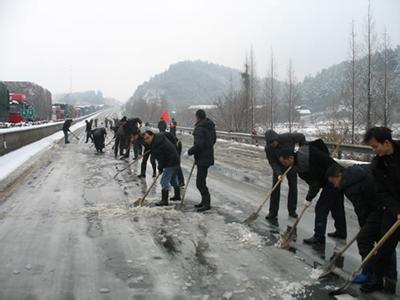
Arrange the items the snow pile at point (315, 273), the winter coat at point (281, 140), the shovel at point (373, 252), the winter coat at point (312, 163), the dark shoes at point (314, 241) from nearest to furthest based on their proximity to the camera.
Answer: the shovel at point (373, 252)
the snow pile at point (315, 273)
the winter coat at point (312, 163)
the dark shoes at point (314, 241)
the winter coat at point (281, 140)

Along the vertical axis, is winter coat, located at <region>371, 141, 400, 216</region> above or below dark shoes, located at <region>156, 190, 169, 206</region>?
above

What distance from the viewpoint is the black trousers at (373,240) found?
4613mm

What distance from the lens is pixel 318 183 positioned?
6.24m

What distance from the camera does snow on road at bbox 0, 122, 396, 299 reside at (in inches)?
180

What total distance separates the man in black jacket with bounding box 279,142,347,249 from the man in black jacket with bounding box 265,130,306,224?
95 cm

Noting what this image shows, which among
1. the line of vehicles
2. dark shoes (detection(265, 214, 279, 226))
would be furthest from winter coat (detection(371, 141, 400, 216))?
the line of vehicles

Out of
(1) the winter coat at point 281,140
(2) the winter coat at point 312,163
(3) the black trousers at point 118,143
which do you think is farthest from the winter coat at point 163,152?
(3) the black trousers at point 118,143

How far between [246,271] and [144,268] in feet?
3.80

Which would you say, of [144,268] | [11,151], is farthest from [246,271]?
[11,151]

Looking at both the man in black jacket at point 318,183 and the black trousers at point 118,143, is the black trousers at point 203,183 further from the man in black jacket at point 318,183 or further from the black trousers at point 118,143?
the black trousers at point 118,143

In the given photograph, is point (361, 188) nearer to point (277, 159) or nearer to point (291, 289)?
point (291, 289)

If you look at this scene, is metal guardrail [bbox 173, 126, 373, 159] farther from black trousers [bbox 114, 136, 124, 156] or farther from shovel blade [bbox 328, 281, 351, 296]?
shovel blade [bbox 328, 281, 351, 296]

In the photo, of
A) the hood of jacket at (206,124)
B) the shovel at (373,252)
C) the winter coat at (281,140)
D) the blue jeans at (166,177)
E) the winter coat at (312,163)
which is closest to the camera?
the shovel at (373,252)

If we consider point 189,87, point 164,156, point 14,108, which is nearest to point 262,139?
point 164,156
